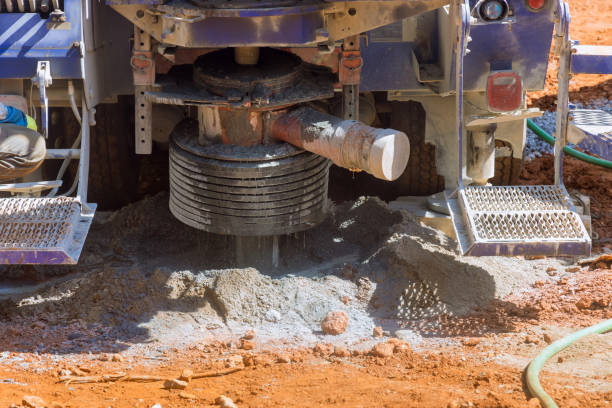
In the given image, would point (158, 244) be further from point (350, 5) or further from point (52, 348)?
point (350, 5)

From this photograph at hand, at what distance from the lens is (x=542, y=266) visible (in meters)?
5.38

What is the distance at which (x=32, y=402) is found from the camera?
3842mm

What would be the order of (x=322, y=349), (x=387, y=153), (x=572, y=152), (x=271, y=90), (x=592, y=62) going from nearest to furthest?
(x=387, y=153) → (x=322, y=349) → (x=271, y=90) → (x=592, y=62) → (x=572, y=152)

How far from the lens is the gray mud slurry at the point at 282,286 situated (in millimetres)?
4742

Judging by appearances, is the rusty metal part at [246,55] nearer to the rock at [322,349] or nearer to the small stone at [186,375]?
Result: the rock at [322,349]

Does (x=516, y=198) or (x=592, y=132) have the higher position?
(x=592, y=132)

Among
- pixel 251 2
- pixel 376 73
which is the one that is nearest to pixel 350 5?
pixel 251 2

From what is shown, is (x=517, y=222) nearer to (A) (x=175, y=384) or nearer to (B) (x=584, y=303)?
(B) (x=584, y=303)

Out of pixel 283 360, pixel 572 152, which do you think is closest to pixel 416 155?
pixel 572 152

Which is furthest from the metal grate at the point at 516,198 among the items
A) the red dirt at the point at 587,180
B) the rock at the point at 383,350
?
the red dirt at the point at 587,180

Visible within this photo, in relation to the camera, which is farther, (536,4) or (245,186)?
(536,4)

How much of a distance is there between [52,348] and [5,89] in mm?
Answer: 1308

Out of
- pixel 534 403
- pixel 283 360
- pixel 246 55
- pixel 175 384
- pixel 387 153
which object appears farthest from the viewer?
pixel 246 55

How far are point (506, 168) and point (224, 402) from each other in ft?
8.95
